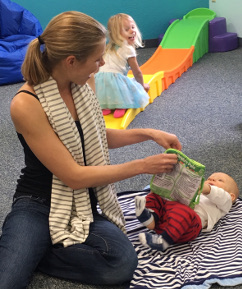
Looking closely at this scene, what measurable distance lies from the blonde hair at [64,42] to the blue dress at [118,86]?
154 centimetres

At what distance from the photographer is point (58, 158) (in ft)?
4.92

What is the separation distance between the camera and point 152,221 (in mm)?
1708

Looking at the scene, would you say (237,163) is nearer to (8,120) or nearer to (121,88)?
(121,88)

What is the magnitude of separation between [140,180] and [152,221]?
0.52 m

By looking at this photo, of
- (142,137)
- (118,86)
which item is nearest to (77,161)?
(142,137)

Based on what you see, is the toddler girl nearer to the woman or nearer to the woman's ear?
the woman

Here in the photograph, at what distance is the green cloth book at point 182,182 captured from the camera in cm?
161

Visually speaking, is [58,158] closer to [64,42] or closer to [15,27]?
[64,42]

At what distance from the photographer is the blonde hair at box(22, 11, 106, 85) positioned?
1.42m

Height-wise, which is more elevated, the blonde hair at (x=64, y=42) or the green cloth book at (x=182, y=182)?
the blonde hair at (x=64, y=42)

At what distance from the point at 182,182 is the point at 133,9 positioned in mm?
3605

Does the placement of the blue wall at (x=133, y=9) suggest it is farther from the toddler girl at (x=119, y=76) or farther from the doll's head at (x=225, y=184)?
the doll's head at (x=225, y=184)

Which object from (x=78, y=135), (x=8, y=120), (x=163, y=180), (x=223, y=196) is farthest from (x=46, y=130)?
(x=8, y=120)

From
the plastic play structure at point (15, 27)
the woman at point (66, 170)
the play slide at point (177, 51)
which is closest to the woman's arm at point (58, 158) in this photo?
the woman at point (66, 170)
